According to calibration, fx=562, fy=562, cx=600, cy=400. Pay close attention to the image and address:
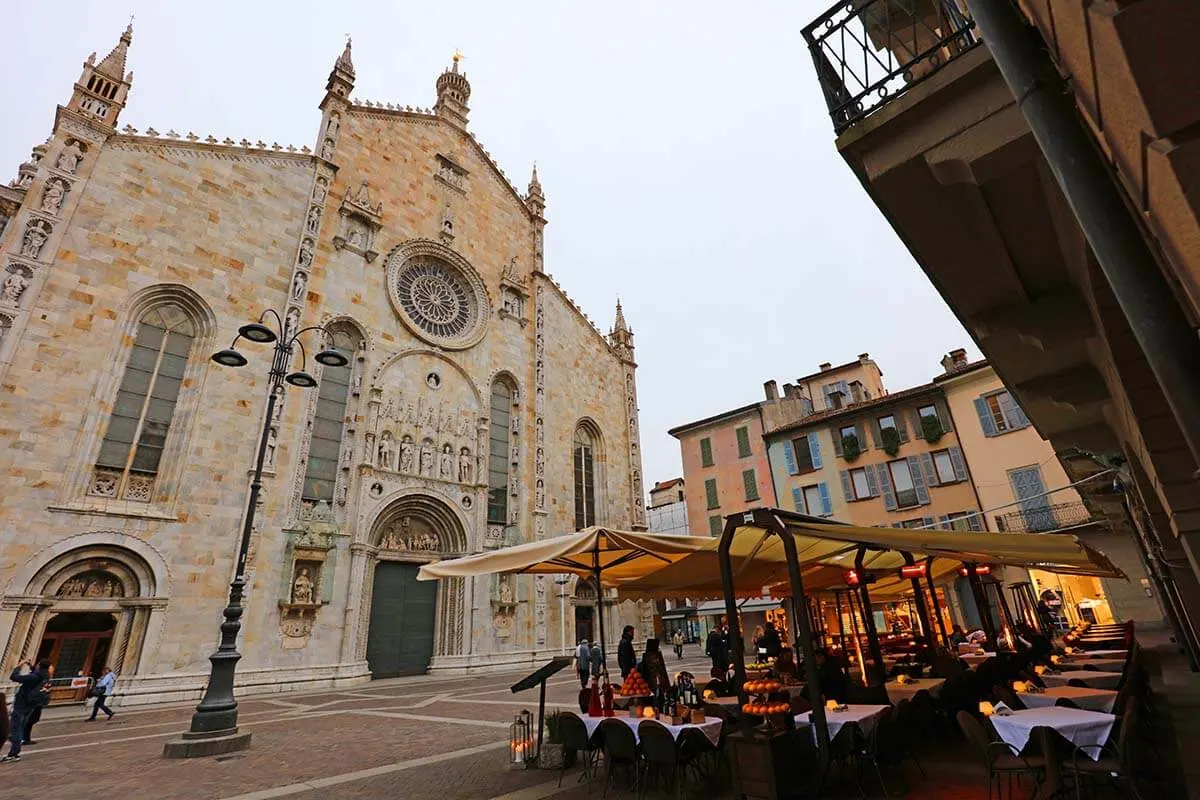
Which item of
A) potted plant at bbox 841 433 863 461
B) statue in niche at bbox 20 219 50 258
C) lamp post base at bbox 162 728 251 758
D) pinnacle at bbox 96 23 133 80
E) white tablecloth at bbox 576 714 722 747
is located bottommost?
lamp post base at bbox 162 728 251 758

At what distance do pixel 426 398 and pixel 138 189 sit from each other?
10.4m

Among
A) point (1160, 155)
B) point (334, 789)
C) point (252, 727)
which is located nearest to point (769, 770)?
point (334, 789)

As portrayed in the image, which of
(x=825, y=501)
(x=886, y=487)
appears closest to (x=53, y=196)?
(x=825, y=501)

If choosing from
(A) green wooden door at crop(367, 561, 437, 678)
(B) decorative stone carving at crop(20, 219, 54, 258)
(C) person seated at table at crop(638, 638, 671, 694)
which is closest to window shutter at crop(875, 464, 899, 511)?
(A) green wooden door at crop(367, 561, 437, 678)

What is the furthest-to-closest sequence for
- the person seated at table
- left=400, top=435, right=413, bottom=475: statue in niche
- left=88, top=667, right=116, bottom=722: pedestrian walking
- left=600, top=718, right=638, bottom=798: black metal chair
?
left=400, top=435, right=413, bottom=475: statue in niche < left=88, top=667, right=116, bottom=722: pedestrian walking < the person seated at table < left=600, top=718, right=638, bottom=798: black metal chair

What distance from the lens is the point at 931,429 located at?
2236 centimetres

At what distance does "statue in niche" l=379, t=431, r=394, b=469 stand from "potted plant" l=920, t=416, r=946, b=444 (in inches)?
809

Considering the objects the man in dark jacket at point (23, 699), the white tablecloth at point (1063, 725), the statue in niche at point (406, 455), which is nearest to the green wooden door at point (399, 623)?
the statue in niche at point (406, 455)

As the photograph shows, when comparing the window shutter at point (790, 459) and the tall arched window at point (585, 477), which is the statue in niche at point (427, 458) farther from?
the window shutter at point (790, 459)

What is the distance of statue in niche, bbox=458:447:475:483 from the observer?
21.4 meters

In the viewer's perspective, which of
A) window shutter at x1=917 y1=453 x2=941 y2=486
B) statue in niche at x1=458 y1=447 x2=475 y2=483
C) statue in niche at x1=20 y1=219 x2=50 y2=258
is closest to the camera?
statue in niche at x1=20 y1=219 x2=50 y2=258

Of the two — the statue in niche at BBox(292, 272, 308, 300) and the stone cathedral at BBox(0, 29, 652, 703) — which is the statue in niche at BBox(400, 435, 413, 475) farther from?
the statue in niche at BBox(292, 272, 308, 300)

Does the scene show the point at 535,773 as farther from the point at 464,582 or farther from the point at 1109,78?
the point at 464,582

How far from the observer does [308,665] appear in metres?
15.8
